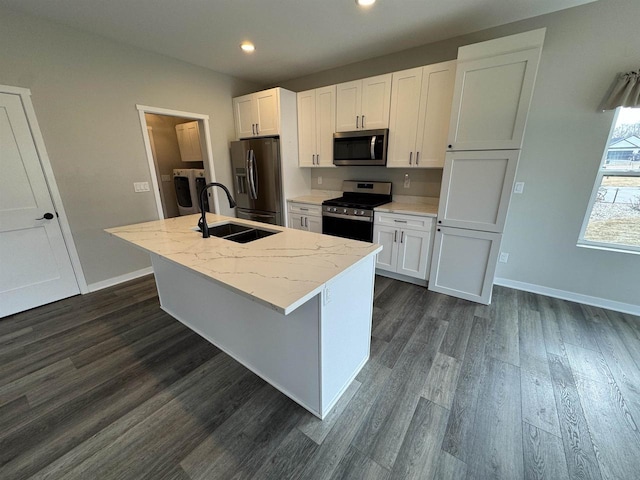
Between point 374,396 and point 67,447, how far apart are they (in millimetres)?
1713

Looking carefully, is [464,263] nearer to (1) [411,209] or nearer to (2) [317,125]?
(1) [411,209]

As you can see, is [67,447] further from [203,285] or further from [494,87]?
[494,87]

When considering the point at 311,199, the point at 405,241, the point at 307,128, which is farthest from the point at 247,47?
the point at 405,241

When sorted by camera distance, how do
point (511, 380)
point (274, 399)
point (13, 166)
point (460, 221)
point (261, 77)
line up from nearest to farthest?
point (274, 399) → point (511, 380) → point (13, 166) → point (460, 221) → point (261, 77)

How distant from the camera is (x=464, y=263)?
2.67 meters

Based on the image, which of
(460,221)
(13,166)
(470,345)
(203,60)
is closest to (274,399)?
(470,345)

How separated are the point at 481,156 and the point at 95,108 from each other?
13.0ft

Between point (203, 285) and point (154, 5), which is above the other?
point (154, 5)

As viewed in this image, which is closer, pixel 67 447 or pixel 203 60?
pixel 67 447

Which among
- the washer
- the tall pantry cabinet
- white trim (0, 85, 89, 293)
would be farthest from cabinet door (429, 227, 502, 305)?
the washer

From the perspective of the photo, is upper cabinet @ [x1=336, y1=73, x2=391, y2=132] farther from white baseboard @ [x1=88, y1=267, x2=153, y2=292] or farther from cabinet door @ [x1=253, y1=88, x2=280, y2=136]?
white baseboard @ [x1=88, y1=267, x2=153, y2=292]

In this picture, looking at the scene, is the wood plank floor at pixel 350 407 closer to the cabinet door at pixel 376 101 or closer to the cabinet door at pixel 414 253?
the cabinet door at pixel 414 253

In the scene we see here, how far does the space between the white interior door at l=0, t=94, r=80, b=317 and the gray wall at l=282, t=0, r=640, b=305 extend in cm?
425

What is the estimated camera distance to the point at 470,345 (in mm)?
2061
